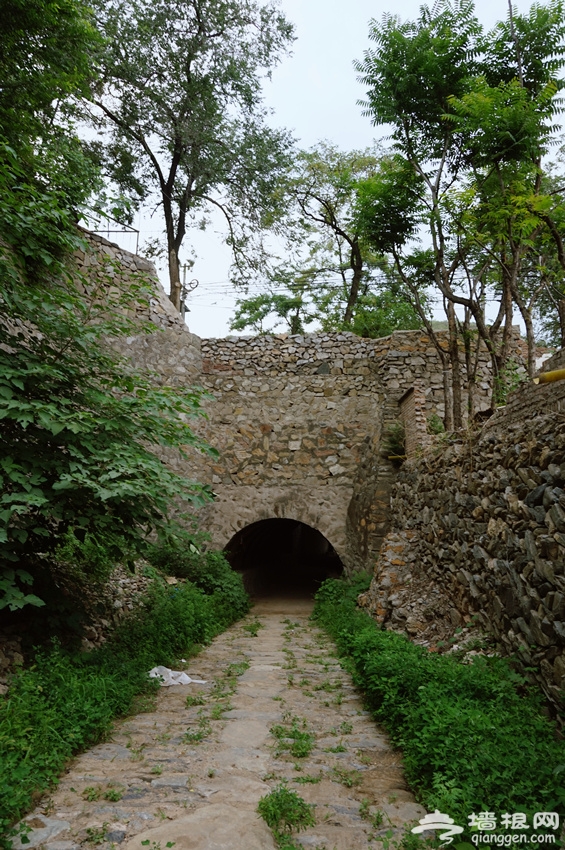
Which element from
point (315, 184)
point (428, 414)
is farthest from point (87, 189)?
point (315, 184)

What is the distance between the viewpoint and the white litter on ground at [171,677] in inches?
207

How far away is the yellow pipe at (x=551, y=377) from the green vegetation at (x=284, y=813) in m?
3.44

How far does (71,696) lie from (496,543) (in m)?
3.49

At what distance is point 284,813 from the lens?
2.84 meters

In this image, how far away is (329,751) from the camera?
3748mm

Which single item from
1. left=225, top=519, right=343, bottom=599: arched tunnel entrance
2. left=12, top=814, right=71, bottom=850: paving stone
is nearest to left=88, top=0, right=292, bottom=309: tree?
left=225, top=519, right=343, bottom=599: arched tunnel entrance

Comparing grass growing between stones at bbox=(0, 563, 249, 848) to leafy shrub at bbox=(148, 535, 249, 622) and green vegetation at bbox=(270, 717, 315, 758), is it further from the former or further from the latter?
leafy shrub at bbox=(148, 535, 249, 622)

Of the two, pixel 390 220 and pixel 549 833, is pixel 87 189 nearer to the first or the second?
pixel 390 220

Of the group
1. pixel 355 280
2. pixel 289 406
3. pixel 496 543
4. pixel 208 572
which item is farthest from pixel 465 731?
pixel 355 280

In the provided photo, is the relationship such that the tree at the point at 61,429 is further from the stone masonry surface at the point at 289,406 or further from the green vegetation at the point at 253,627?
the stone masonry surface at the point at 289,406

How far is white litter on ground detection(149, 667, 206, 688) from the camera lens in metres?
5.27

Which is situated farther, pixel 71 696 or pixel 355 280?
pixel 355 280

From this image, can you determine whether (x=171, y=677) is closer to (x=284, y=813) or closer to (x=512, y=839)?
(x=284, y=813)

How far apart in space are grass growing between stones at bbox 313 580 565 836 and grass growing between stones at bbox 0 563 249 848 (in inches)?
77.8
